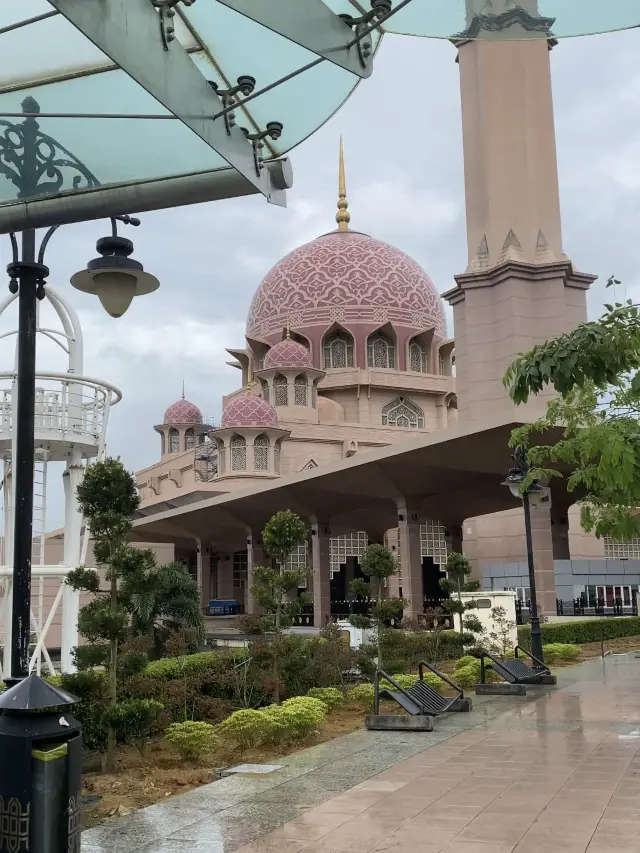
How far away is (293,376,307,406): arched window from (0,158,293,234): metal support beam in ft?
151

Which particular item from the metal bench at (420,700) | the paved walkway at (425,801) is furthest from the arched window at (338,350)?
the paved walkway at (425,801)

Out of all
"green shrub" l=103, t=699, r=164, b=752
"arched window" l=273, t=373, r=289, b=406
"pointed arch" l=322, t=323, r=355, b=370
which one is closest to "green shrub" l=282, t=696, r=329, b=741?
"green shrub" l=103, t=699, r=164, b=752

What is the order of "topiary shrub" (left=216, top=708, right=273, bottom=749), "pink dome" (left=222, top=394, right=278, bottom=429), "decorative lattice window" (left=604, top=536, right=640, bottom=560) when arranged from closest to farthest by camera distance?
"topiary shrub" (left=216, top=708, right=273, bottom=749)
"decorative lattice window" (left=604, top=536, right=640, bottom=560)
"pink dome" (left=222, top=394, right=278, bottom=429)

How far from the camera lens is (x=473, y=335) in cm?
3784

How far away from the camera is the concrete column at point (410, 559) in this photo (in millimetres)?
31969

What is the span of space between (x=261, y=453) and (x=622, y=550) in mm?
18794

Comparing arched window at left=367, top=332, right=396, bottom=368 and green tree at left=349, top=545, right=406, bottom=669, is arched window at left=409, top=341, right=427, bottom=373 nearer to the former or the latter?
arched window at left=367, top=332, right=396, bottom=368

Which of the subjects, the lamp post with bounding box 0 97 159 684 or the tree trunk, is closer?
the lamp post with bounding box 0 97 159 684

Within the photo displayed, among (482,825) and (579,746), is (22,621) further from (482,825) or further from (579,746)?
(579,746)

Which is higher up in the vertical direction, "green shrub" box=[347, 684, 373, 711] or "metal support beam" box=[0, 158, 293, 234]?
"metal support beam" box=[0, 158, 293, 234]

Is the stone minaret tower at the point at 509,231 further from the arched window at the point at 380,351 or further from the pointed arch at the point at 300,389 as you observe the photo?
the arched window at the point at 380,351

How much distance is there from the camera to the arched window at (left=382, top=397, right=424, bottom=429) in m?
55.0

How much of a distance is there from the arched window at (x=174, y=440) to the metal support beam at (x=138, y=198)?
56.4 m

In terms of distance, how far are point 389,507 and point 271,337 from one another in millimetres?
21504
